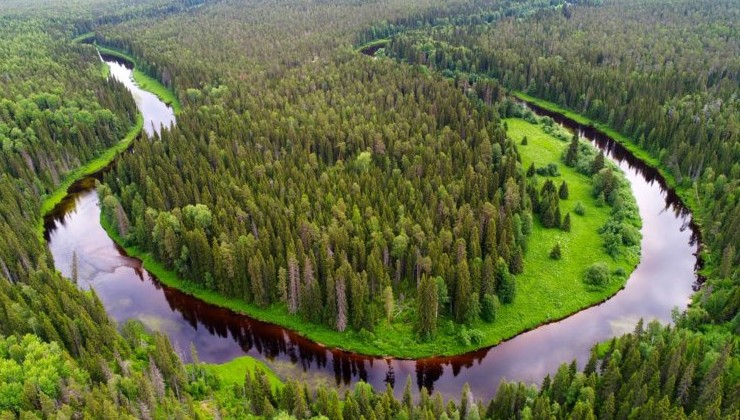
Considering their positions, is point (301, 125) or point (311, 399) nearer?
point (311, 399)

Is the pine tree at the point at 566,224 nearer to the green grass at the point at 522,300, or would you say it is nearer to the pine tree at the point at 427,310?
the green grass at the point at 522,300

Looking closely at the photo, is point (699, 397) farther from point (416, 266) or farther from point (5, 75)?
point (5, 75)

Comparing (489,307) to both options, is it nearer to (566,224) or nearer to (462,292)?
(462,292)

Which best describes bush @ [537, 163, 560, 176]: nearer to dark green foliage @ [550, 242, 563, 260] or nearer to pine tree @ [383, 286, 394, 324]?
dark green foliage @ [550, 242, 563, 260]

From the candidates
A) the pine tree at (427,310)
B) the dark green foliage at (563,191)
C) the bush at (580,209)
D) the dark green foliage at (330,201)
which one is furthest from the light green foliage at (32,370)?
the dark green foliage at (563,191)

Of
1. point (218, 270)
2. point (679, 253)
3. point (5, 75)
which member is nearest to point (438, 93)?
point (679, 253)

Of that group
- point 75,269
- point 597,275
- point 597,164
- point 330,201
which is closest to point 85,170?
point 75,269
